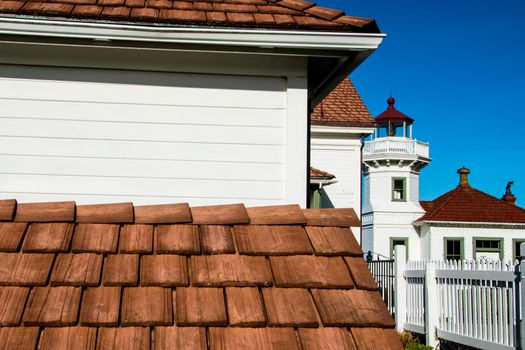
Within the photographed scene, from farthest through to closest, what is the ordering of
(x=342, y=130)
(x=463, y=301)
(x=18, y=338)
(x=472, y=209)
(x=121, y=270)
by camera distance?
(x=472, y=209), (x=342, y=130), (x=463, y=301), (x=121, y=270), (x=18, y=338)

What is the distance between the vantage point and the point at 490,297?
8984 millimetres

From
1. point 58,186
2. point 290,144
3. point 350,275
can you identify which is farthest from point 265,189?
point 350,275

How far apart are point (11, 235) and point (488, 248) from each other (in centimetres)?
4225

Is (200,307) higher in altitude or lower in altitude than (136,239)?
lower

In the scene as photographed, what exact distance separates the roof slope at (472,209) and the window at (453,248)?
129cm

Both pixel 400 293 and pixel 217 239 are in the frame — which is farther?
pixel 400 293

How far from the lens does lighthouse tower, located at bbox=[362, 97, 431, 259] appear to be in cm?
4247

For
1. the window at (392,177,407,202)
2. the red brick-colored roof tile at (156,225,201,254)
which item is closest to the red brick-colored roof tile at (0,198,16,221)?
the red brick-colored roof tile at (156,225,201,254)

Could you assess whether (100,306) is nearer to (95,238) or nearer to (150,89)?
(95,238)

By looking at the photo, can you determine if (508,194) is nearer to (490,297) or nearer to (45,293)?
(490,297)

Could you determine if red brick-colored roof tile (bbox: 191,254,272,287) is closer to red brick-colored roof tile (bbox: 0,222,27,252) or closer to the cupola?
red brick-colored roof tile (bbox: 0,222,27,252)

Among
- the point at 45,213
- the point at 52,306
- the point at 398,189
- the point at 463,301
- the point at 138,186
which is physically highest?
the point at 398,189

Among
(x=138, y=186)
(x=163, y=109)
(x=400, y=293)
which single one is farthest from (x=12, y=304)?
(x=400, y=293)

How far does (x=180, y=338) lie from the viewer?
8.51ft
